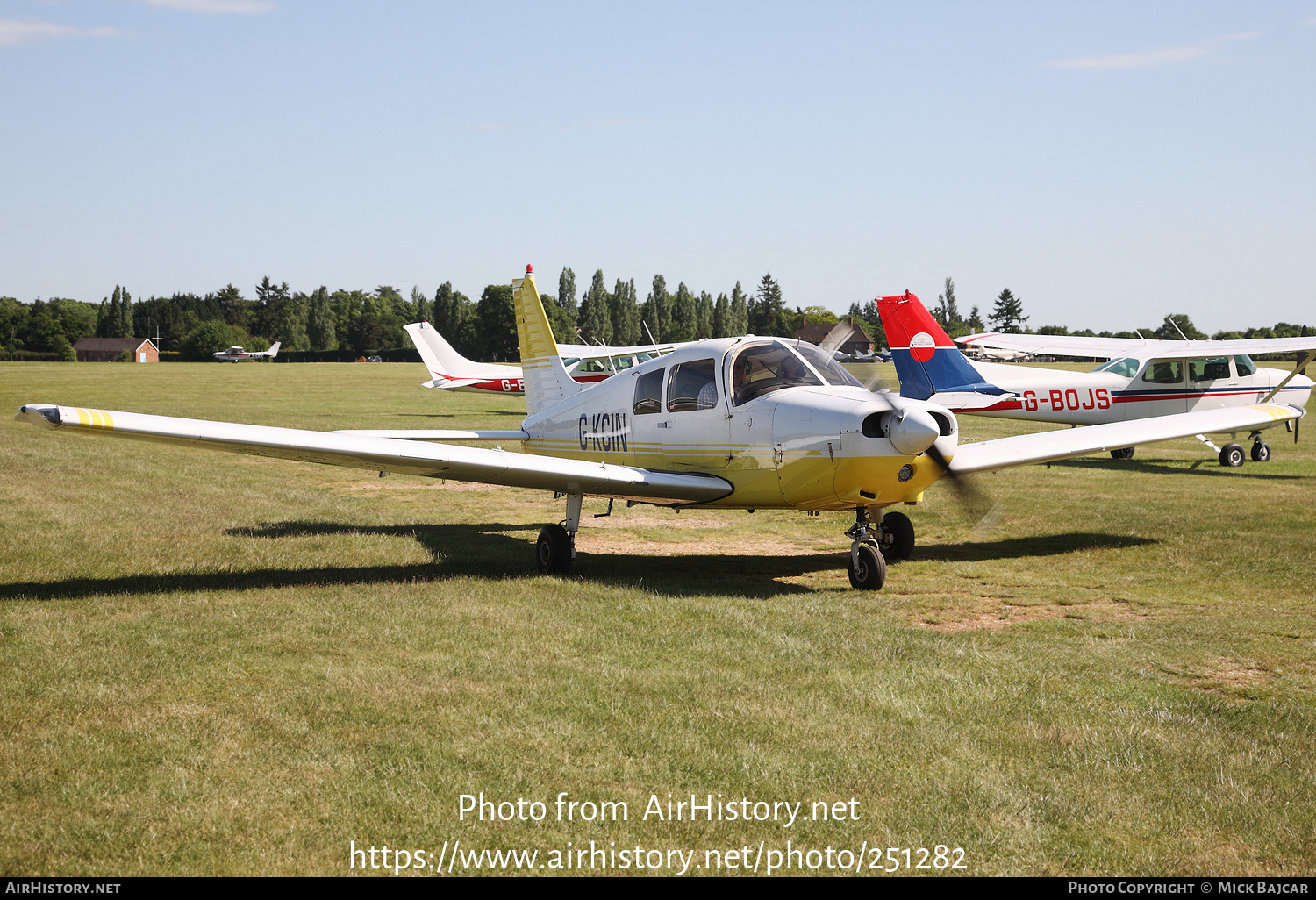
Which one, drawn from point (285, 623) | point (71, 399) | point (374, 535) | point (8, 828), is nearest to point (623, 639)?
point (285, 623)

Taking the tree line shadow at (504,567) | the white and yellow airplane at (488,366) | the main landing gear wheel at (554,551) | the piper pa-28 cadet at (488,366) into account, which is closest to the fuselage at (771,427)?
the tree line shadow at (504,567)

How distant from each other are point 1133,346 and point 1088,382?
4.07m

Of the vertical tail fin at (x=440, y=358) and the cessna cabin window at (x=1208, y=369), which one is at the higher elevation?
the vertical tail fin at (x=440, y=358)

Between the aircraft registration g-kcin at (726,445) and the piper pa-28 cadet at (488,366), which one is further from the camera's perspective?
the piper pa-28 cadet at (488,366)

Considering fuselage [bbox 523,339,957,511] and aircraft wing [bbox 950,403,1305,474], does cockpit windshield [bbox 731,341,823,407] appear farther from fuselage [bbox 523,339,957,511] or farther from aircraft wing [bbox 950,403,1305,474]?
aircraft wing [bbox 950,403,1305,474]

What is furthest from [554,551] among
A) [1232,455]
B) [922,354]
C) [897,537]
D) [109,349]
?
[109,349]

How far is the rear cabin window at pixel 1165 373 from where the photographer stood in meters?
21.4

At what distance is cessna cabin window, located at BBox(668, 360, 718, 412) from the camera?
32.8 feet

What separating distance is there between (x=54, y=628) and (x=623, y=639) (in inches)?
166

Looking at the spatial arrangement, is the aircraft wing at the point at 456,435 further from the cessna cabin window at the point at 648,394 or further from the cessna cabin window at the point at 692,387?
the cessna cabin window at the point at 692,387

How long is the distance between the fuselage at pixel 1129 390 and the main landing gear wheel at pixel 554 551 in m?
13.3

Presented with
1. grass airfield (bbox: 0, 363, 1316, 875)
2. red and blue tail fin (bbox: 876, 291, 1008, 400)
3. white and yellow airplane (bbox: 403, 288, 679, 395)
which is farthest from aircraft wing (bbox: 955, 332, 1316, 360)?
white and yellow airplane (bbox: 403, 288, 679, 395)

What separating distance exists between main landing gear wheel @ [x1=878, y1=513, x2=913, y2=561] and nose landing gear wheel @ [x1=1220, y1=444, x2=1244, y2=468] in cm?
1299

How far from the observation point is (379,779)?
4754 mm
